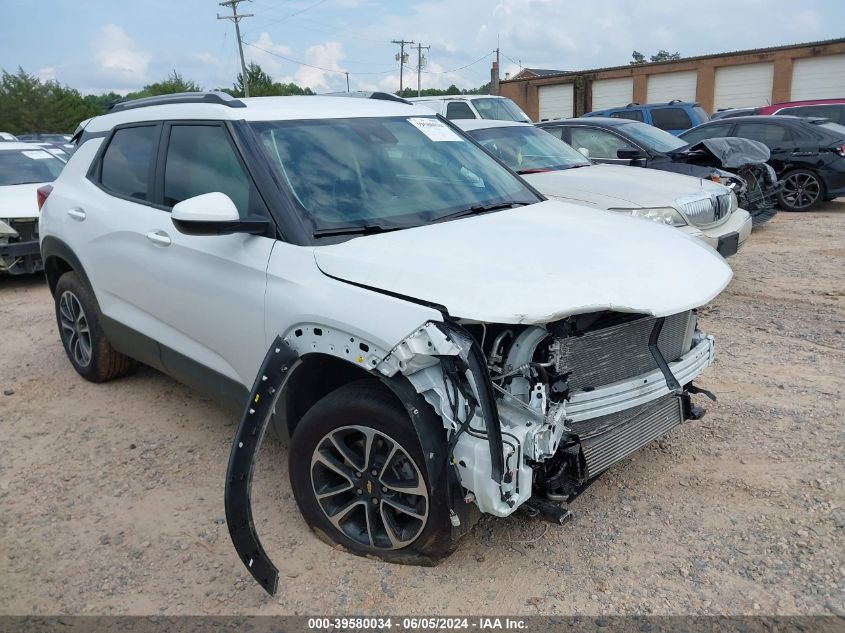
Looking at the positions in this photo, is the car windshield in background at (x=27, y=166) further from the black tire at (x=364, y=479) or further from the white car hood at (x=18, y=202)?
the black tire at (x=364, y=479)

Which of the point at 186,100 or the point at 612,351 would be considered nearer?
the point at 612,351

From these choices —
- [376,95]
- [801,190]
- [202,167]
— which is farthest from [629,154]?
[202,167]

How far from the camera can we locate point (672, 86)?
34.4m

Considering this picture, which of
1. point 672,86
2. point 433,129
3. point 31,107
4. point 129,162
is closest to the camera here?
point 433,129

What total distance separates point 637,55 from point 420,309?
102704mm

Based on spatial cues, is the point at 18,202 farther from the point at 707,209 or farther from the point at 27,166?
the point at 707,209

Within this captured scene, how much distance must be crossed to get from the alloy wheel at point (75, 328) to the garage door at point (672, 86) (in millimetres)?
34640

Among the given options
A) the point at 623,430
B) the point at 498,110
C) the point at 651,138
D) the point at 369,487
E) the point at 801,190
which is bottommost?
the point at 801,190

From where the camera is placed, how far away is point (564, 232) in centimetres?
319

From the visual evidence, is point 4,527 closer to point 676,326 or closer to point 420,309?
point 420,309

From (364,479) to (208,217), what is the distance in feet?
4.14

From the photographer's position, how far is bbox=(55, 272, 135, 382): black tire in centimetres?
463

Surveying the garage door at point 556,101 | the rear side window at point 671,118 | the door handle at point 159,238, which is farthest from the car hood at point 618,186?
the garage door at point 556,101

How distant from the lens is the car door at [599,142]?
969cm
